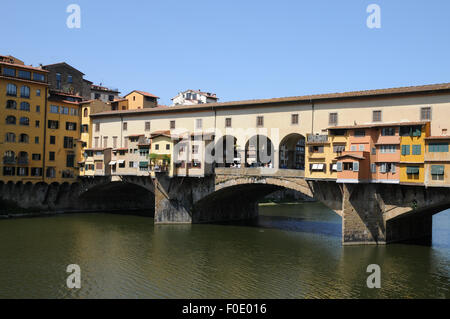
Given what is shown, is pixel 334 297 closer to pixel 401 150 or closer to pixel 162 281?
pixel 162 281

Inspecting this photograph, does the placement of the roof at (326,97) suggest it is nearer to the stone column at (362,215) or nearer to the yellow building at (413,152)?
the yellow building at (413,152)

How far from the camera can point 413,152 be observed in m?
39.5

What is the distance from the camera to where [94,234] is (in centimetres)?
5053

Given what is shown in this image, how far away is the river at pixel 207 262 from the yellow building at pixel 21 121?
1043 centimetres

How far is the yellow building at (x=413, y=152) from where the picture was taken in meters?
39.0

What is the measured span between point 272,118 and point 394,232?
1791cm

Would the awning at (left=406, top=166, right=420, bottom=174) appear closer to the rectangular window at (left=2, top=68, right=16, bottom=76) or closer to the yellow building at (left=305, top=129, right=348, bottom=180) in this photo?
the yellow building at (left=305, top=129, right=348, bottom=180)

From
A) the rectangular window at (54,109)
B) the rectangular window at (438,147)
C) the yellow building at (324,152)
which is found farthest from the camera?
the rectangular window at (54,109)

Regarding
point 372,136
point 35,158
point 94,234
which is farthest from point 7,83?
point 372,136

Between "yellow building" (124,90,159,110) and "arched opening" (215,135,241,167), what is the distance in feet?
73.3

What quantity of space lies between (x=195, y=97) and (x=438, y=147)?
71965 mm

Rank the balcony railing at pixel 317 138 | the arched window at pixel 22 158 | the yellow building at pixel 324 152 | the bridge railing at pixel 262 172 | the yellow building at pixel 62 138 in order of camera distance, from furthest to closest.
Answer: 1. the yellow building at pixel 62 138
2. the arched window at pixel 22 158
3. the bridge railing at pixel 262 172
4. the balcony railing at pixel 317 138
5. the yellow building at pixel 324 152

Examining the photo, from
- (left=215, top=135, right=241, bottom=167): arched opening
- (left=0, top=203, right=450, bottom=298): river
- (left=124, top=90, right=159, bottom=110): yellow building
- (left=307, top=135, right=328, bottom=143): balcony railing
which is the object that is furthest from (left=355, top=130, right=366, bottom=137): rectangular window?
(left=124, top=90, right=159, bottom=110): yellow building

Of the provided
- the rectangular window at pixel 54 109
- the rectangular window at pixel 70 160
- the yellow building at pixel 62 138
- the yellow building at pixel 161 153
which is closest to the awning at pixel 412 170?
the yellow building at pixel 161 153
